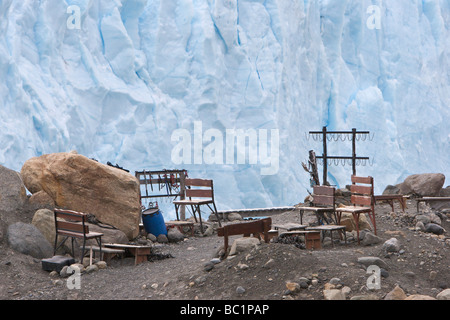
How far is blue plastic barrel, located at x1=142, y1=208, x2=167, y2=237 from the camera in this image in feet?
26.8

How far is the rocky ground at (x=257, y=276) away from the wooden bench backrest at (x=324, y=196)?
2.39 feet

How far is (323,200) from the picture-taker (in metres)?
7.55

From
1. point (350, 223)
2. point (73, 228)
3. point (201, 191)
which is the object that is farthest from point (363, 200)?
point (73, 228)

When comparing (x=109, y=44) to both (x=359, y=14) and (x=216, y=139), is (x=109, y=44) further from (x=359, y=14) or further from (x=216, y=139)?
(x=359, y=14)

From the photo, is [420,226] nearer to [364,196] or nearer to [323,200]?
[364,196]

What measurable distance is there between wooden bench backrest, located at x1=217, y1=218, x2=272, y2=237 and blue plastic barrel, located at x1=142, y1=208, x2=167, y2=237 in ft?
8.49

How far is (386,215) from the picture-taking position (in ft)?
30.2

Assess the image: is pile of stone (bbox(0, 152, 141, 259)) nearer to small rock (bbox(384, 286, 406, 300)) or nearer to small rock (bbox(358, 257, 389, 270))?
small rock (bbox(358, 257, 389, 270))

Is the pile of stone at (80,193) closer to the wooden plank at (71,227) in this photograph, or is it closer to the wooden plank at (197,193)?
the wooden plank at (71,227)

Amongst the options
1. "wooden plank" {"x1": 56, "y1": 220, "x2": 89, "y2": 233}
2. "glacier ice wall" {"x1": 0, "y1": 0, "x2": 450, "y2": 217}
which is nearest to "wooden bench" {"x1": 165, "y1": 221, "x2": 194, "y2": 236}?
"wooden plank" {"x1": 56, "y1": 220, "x2": 89, "y2": 233}

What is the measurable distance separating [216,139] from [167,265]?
10.9 m

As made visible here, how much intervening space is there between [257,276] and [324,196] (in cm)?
294

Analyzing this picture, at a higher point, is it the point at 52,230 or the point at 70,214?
the point at 70,214

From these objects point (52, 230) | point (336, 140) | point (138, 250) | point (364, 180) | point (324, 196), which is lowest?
point (138, 250)
